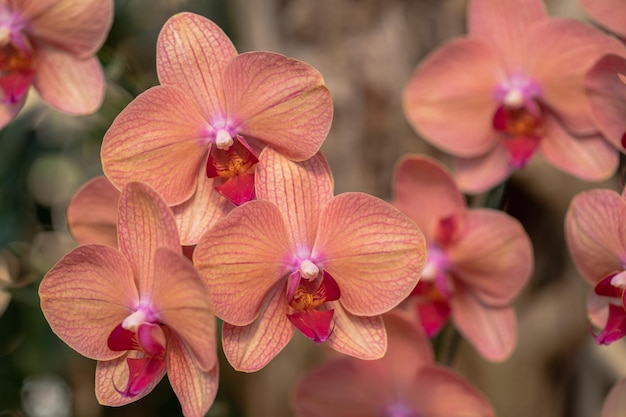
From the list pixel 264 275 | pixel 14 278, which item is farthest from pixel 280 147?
pixel 14 278

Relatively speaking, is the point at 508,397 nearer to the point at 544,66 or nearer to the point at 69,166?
the point at 544,66

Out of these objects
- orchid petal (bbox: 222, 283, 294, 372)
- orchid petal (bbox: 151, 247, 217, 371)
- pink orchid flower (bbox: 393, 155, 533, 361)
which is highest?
orchid petal (bbox: 151, 247, 217, 371)

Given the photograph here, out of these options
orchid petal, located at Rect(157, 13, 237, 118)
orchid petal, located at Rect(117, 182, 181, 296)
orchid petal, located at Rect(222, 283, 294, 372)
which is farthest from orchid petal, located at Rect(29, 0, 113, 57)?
orchid petal, located at Rect(222, 283, 294, 372)

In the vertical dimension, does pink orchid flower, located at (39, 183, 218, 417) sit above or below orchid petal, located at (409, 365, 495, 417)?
above

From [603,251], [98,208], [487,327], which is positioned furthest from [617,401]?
[98,208]

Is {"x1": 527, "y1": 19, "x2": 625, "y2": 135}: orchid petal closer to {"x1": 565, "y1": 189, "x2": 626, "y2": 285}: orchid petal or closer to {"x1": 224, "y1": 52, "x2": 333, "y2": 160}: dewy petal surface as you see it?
{"x1": 565, "y1": 189, "x2": 626, "y2": 285}: orchid petal

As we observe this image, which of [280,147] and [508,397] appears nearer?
[280,147]
